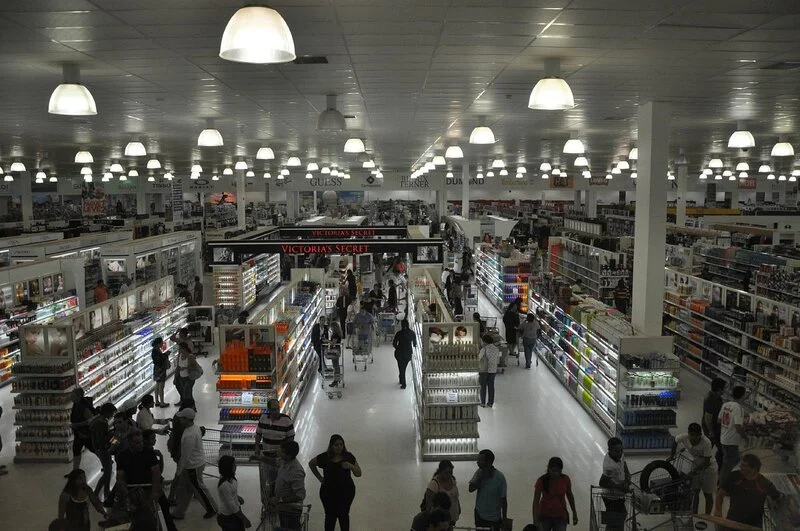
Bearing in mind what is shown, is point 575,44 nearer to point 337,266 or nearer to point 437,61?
point 437,61

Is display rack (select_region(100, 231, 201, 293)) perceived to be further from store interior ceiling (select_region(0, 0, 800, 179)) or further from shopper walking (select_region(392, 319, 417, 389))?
shopper walking (select_region(392, 319, 417, 389))

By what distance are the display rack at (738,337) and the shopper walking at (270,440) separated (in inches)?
269

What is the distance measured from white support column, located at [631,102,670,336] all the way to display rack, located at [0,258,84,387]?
961 centimetres

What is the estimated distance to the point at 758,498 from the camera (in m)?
5.32

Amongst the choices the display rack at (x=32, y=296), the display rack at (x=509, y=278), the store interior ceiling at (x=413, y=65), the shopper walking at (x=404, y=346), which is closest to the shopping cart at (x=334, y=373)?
the shopper walking at (x=404, y=346)

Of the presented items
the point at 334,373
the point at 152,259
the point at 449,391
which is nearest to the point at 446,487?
the point at 449,391

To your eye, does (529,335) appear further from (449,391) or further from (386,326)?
(449,391)

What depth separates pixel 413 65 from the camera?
265 inches

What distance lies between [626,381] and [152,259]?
15.4 meters

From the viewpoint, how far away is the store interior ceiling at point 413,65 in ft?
15.7

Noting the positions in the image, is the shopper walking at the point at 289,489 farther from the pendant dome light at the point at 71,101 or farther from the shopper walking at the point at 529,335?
the shopper walking at the point at 529,335

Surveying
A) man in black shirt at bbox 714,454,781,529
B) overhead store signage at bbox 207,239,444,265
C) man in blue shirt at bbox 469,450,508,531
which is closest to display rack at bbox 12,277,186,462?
overhead store signage at bbox 207,239,444,265

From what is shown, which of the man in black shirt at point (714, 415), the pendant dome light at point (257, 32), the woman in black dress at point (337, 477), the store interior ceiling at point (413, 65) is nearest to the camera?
the pendant dome light at point (257, 32)

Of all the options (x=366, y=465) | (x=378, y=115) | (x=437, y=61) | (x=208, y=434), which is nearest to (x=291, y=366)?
(x=208, y=434)
